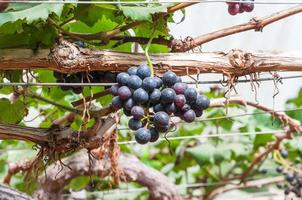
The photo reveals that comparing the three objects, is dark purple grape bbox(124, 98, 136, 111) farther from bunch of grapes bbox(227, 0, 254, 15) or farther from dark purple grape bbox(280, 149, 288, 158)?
dark purple grape bbox(280, 149, 288, 158)

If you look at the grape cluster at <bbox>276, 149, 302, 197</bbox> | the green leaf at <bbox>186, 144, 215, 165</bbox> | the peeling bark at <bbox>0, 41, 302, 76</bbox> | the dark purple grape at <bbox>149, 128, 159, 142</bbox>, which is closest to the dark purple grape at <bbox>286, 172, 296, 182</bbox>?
the grape cluster at <bbox>276, 149, 302, 197</bbox>

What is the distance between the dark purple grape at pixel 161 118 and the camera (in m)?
0.74

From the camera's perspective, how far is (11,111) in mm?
1031

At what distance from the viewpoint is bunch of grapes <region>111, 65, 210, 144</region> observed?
739 mm

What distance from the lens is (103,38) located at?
3.05ft

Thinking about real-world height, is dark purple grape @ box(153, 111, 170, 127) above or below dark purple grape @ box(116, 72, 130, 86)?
below

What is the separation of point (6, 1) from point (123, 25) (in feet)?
0.75

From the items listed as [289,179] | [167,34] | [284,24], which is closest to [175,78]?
[167,34]

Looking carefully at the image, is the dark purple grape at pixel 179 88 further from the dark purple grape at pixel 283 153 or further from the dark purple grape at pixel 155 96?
the dark purple grape at pixel 283 153

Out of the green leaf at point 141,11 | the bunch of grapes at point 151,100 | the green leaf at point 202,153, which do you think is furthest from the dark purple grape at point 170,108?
the green leaf at point 202,153

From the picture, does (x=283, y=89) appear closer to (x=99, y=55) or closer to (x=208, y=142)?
(x=208, y=142)

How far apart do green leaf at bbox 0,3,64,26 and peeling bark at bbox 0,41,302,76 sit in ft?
0.20

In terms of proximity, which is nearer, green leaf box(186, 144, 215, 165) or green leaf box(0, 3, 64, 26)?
green leaf box(0, 3, 64, 26)

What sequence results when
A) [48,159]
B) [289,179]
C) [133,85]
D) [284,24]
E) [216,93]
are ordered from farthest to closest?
[284,24], [216,93], [289,179], [48,159], [133,85]
